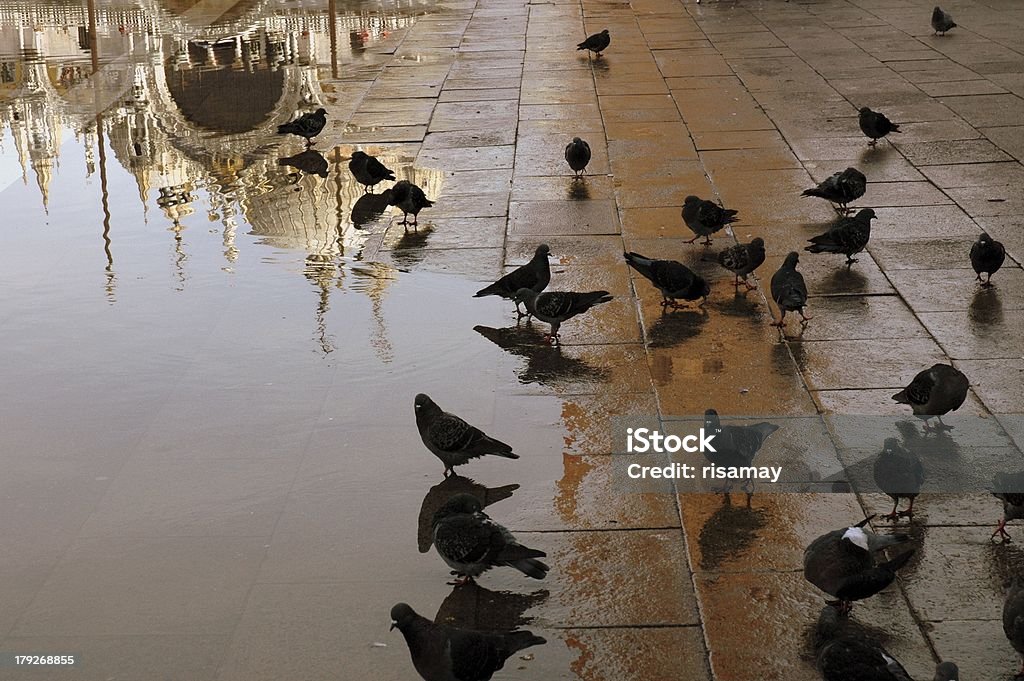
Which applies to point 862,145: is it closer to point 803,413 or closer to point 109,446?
point 803,413

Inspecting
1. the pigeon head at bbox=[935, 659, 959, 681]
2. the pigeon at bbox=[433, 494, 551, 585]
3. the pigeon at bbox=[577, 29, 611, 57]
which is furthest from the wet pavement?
the pigeon at bbox=[577, 29, 611, 57]

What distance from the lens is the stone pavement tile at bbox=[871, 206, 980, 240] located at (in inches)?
431

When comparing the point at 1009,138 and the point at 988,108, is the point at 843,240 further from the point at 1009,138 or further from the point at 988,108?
the point at 988,108

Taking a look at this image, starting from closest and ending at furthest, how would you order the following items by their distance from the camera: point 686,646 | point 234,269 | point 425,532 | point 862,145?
1. point 686,646
2. point 425,532
3. point 234,269
4. point 862,145

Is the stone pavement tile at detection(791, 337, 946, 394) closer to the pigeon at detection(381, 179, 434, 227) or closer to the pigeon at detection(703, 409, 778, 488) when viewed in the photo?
the pigeon at detection(703, 409, 778, 488)

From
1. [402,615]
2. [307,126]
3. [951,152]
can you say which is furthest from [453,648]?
[951,152]

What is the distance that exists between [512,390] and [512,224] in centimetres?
371

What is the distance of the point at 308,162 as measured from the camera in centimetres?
1398

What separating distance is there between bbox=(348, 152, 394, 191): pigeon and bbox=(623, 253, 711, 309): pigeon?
4.20 metres

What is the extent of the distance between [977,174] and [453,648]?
380 inches

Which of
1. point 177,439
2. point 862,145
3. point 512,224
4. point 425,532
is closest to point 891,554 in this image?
point 425,532

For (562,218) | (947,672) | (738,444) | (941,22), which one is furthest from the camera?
(941,22)

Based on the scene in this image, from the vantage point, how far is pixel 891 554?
6062mm

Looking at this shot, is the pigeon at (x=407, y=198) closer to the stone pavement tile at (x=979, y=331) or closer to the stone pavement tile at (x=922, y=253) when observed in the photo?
the stone pavement tile at (x=922, y=253)
